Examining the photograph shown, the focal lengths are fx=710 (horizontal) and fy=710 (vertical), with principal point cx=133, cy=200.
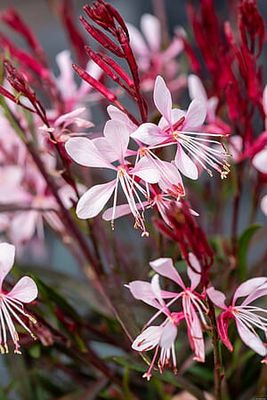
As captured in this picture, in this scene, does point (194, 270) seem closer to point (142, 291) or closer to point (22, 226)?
point (142, 291)

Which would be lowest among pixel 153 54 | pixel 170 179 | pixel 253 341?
pixel 253 341

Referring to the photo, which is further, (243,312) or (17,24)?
(17,24)

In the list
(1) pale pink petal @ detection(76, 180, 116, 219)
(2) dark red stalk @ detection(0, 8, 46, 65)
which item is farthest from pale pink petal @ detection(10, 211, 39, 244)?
(1) pale pink petal @ detection(76, 180, 116, 219)

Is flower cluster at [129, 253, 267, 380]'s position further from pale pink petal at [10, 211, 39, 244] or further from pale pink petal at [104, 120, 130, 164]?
pale pink petal at [10, 211, 39, 244]

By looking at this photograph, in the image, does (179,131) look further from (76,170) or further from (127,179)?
(76,170)

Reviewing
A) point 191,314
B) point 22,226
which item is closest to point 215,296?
point 191,314

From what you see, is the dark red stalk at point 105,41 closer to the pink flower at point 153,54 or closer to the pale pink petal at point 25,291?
the pale pink petal at point 25,291

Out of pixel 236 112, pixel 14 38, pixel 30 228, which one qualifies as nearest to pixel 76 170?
pixel 30 228

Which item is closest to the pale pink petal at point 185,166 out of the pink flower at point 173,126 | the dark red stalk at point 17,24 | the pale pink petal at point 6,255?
the pink flower at point 173,126
